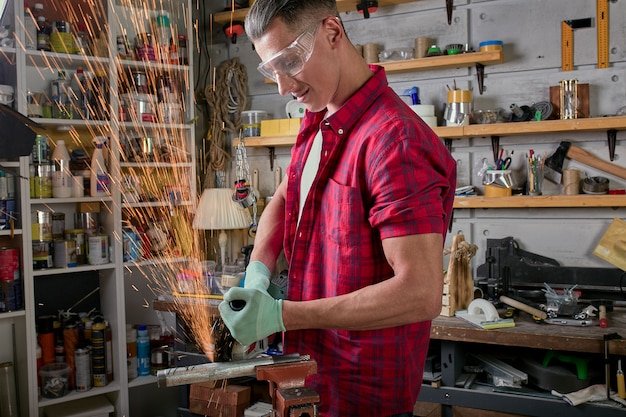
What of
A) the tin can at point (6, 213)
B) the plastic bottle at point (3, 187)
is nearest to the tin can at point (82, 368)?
the tin can at point (6, 213)

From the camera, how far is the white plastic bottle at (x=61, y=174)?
129 inches

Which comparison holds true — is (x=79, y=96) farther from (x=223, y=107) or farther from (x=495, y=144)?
(x=495, y=144)

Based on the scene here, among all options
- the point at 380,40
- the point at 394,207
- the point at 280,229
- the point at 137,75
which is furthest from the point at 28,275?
the point at 394,207

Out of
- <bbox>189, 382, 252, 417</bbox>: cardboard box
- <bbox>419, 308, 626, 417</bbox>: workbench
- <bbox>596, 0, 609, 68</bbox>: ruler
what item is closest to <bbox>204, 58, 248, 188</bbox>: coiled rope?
<bbox>189, 382, 252, 417</bbox>: cardboard box

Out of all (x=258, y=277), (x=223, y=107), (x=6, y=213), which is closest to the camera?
(x=258, y=277)

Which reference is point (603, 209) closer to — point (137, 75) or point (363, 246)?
point (363, 246)

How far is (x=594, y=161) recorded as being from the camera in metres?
3.01

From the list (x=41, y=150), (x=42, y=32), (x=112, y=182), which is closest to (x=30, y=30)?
(x=42, y=32)

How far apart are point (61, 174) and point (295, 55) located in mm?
2296

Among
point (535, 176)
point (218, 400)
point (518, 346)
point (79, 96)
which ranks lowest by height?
point (218, 400)

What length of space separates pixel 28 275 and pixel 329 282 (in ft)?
7.52

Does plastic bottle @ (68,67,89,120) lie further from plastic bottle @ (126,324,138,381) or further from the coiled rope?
plastic bottle @ (126,324,138,381)

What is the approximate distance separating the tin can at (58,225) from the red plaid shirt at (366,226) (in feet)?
7.91

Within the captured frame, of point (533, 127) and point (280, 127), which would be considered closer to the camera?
point (533, 127)
